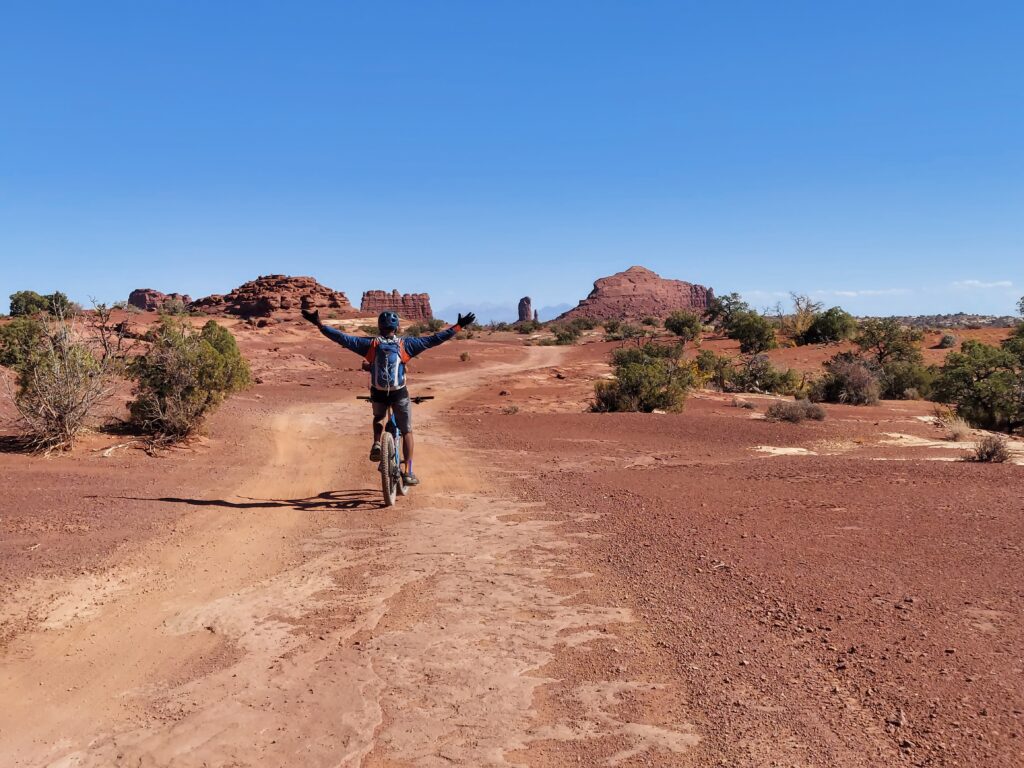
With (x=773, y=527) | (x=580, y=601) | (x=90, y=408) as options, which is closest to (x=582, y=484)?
(x=773, y=527)

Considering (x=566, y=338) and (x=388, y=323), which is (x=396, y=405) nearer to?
(x=388, y=323)

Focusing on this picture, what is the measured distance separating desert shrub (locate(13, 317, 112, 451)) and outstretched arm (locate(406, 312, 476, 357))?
5951 mm

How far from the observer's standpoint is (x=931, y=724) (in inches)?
136

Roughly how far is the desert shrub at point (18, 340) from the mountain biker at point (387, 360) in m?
6.45

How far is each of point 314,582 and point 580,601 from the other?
2.20 meters

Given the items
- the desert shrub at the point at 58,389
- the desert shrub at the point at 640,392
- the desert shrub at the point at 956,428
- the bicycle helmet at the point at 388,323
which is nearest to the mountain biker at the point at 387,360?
the bicycle helmet at the point at 388,323

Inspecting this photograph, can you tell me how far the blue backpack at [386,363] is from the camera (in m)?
8.09

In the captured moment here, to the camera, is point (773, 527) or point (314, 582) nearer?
point (314, 582)

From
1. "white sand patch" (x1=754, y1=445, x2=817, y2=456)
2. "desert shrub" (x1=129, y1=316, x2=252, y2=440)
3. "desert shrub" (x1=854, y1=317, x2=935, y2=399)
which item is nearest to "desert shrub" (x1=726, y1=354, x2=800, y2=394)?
"desert shrub" (x1=854, y1=317, x2=935, y2=399)

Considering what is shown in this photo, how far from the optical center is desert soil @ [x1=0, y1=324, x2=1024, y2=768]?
11.4ft

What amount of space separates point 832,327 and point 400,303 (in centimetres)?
8900

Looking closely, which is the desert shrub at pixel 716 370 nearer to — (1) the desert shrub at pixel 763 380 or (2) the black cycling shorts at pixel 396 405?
(1) the desert shrub at pixel 763 380

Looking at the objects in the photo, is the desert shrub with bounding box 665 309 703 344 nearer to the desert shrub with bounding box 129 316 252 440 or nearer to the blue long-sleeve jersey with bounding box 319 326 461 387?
the desert shrub with bounding box 129 316 252 440

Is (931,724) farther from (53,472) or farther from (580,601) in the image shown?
(53,472)
